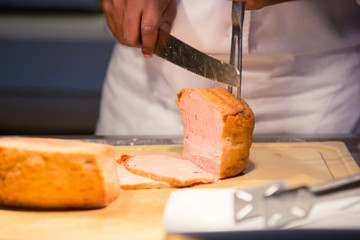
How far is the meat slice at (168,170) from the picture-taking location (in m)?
1.96

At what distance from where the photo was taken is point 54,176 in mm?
1623

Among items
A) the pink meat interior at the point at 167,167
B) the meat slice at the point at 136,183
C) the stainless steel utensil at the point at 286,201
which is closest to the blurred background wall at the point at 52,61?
the pink meat interior at the point at 167,167

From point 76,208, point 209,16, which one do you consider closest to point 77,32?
point 209,16

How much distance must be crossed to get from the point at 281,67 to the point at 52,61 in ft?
12.4

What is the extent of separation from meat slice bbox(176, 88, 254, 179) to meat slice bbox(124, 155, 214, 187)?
0.07 m

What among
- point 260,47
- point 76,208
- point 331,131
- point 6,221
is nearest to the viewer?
point 6,221

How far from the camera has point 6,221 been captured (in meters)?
1.58

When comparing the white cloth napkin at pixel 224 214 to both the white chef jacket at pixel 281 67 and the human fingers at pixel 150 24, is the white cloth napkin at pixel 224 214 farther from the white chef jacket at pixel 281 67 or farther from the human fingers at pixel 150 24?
the white chef jacket at pixel 281 67

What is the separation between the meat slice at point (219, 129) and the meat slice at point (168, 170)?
0.07 meters

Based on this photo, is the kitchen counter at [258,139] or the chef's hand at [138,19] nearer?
the chef's hand at [138,19]

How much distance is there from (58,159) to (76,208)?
0.62 ft

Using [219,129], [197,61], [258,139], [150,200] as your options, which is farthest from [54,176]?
[258,139]

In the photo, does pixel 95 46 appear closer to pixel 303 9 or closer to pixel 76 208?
pixel 303 9

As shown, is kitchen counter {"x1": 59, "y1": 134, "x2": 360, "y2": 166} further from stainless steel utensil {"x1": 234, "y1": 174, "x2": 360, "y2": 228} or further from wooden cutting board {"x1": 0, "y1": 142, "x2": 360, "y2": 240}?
stainless steel utensil {"x1": 234, "y1": 174, "x2": 360, "y2": 228}
